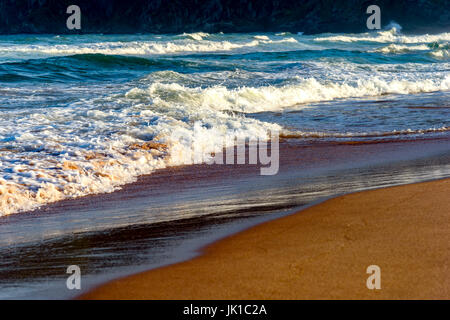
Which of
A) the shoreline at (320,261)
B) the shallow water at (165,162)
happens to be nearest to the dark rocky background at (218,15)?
the shallow water at (165,162)

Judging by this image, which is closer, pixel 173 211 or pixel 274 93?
pixel 173 211

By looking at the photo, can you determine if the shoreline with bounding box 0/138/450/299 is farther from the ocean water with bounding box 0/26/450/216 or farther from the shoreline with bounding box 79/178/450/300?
the ocean water with bounding box 0/26/450/216

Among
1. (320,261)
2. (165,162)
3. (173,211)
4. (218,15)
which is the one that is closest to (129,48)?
(165,162)

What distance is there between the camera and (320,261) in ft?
10.5

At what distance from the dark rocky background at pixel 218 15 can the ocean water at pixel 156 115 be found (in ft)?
158

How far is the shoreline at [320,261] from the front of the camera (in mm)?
2861

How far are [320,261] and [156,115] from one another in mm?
5637

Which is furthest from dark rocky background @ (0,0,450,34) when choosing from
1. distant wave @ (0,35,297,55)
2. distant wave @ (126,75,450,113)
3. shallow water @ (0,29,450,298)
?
shallow water @ (0,29,450,298)

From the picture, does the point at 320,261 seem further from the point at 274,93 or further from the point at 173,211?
the point at 274,93

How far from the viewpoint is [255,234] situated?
12.4 ft

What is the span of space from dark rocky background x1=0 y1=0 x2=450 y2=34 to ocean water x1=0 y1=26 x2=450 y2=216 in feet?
158

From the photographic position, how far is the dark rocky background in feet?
211
